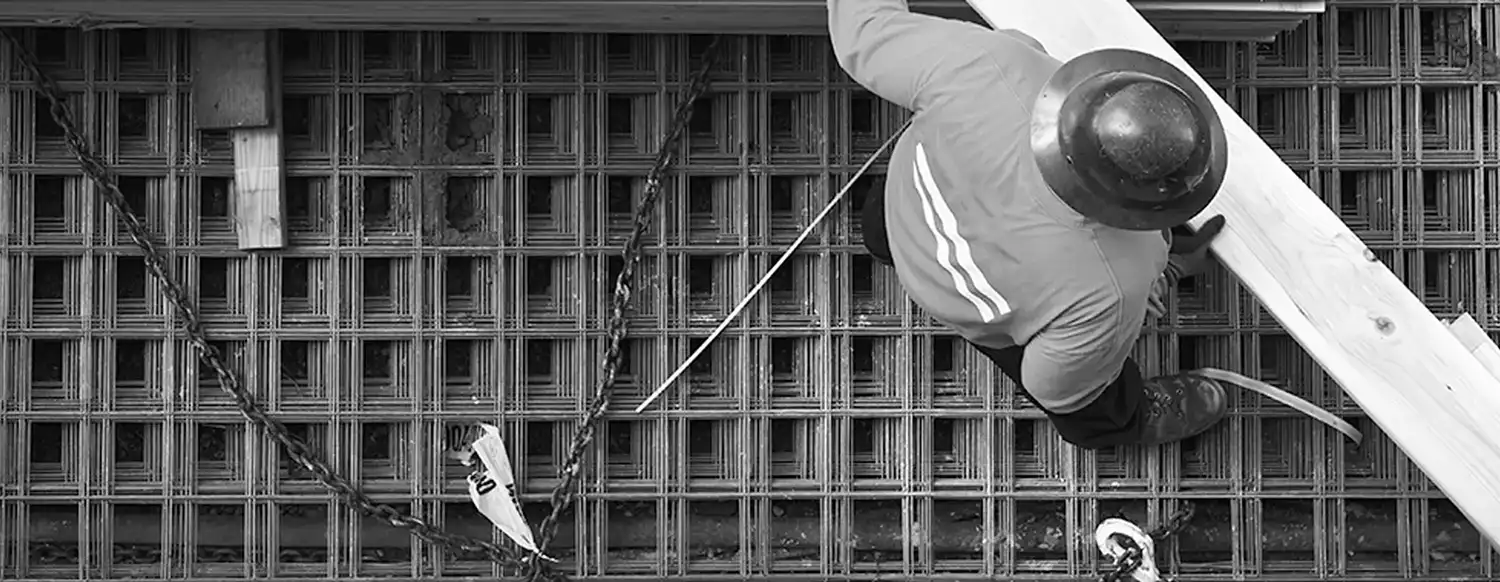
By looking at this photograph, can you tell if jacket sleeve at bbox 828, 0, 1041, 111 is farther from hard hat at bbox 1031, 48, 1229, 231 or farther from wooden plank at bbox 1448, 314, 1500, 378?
wooden plank at bbox 1448, 314, 1500, 378

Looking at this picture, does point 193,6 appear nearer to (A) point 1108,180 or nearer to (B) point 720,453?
(B) point 720,453

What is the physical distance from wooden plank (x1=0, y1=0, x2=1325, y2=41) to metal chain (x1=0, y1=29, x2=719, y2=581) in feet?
0.59

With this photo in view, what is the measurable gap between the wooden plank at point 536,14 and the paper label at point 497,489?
89cm

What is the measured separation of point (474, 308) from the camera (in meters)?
2.89

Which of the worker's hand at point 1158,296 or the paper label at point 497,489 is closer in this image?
the worker's hand at point 1158,296

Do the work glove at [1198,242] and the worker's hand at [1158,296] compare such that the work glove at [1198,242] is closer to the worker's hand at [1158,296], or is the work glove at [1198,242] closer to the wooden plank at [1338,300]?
the wooden plank at [1338,300]

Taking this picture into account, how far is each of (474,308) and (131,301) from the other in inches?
29.7

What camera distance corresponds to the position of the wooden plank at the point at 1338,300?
2.12 meters

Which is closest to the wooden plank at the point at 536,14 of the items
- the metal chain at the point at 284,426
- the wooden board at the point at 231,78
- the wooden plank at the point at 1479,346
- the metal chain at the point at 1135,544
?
the wooden board at the point at 231,78

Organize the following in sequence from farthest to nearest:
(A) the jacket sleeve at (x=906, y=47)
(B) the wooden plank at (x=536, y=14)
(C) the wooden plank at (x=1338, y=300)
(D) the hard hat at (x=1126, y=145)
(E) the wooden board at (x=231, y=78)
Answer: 1. (E) the wooden board at (x=231, y=78)
2. (B) the wooden plank at (x=536, y=14)
3. (C) the wooden plank at (x=1338, y=300)
4. (A) the jacket sleeve at (x=906, y=47)
5. (D) the hard hat at (x=1126, y=145)

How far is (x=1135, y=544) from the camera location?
2.85 metres

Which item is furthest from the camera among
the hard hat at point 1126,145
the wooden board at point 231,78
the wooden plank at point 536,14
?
the wooden board at point 231,78

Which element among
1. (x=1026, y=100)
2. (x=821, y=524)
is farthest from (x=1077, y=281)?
(x=821, y=524)

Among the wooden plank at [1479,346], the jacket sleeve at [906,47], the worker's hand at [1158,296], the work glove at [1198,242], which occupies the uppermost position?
the jacket sleeve at [906,47]
